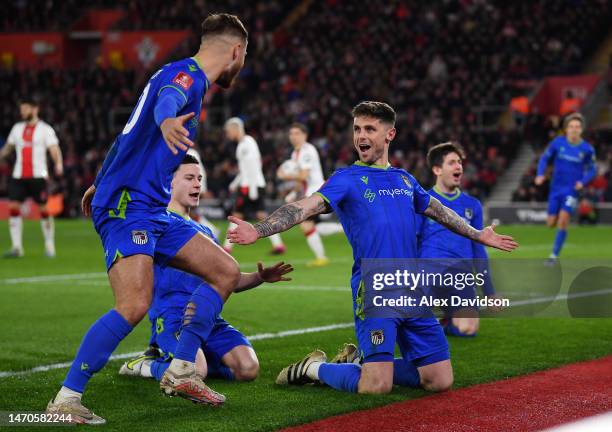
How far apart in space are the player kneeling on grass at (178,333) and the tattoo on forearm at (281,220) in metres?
0.69

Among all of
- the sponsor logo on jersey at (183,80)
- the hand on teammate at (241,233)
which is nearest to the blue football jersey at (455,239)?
the hand on teammate at (241,233)

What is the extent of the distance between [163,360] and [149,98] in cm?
196

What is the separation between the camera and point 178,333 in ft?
20.5

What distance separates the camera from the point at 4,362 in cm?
697

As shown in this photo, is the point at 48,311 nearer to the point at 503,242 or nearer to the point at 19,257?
the point at 503,242

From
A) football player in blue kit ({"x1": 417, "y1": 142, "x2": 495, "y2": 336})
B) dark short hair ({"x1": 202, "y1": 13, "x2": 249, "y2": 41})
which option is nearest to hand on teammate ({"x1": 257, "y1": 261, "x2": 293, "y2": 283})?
dark short hair ({"x1": 202, "y1": 13, "x2": 249, "y2": 41})

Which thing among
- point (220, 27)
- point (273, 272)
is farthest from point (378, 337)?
point (220, 27)

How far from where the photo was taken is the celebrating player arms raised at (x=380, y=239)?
5.76 m

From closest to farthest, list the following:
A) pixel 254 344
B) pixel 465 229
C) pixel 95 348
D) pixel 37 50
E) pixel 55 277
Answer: pixel 95 348 → pixel 465 229 → pixel 254 344 → pixel 55 277 → pixel 37 50

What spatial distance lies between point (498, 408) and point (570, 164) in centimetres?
989

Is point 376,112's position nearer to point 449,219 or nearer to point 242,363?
point 449,219

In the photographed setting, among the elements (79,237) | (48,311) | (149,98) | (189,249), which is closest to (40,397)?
(189,249)

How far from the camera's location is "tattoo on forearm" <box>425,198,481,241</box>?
6023mm

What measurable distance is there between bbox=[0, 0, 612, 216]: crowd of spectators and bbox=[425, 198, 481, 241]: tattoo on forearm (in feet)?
66.2
